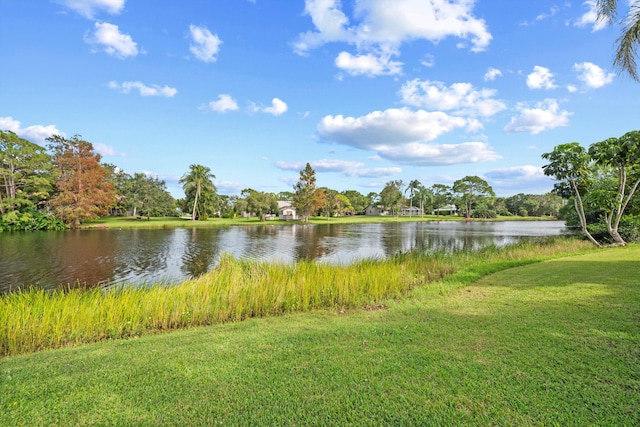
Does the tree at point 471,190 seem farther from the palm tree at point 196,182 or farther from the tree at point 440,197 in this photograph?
the palm tree at point 196,182

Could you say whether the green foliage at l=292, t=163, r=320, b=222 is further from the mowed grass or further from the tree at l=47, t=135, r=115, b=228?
the mowed grass

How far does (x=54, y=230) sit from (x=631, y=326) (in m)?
46.0

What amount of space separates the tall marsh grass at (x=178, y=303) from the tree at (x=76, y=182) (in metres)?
38.0

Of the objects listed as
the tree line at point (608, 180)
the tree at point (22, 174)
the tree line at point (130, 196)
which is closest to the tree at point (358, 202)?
the tree line at point (130, 196)

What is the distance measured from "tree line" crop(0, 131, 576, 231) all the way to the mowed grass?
139ft

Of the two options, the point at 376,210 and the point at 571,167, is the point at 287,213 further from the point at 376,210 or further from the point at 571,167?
the point at 571,167

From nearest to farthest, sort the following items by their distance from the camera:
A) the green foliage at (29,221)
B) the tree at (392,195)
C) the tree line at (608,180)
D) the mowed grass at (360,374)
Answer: the mowed grass at (360,374)
the tree line at (608,180)
the green foliage at (29,221)
the tree at (392,195)

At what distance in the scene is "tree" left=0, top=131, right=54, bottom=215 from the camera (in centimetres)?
3484

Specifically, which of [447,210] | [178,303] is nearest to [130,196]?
[178,303]

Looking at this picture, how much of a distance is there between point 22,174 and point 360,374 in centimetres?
4995

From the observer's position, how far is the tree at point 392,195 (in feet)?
279

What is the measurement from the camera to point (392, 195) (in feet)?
282

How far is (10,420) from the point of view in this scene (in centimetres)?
263

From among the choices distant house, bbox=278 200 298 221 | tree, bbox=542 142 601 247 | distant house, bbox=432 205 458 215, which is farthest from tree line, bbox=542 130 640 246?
distant house, bbox=432 205 458 215
